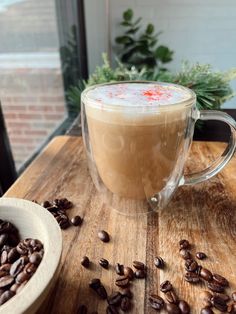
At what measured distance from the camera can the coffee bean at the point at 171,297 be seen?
0.33 m

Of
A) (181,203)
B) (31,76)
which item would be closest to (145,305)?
(181,203)

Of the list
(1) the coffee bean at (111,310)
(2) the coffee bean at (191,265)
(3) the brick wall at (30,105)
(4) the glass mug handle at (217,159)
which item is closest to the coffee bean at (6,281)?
(1) the coffee bean at (111,310)

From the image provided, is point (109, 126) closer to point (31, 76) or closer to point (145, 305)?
point (145, 305)

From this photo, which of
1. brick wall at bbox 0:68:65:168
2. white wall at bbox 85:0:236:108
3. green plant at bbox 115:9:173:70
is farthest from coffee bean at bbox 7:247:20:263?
white wall at bbox 85:0:236:108

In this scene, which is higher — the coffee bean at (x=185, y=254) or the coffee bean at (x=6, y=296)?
the coffee bean at (x=6, y=296)

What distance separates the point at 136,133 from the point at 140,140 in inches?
0.5

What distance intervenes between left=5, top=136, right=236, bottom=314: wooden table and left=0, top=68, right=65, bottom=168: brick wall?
0.32 m

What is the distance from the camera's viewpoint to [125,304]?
0.32m

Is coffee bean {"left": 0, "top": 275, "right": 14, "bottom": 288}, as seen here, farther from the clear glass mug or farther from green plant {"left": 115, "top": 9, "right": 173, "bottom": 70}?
green plant {"left": 115, "top": 9, "right": 173, "bottom": 70}

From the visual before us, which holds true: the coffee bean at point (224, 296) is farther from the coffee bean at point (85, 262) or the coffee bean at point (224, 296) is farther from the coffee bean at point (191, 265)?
the coffee bean at point (85, 262)

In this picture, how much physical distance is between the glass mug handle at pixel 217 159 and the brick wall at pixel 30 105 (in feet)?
1.74

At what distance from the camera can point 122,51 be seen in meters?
1.52

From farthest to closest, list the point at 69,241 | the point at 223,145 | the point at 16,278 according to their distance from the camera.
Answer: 1. the point at 223,145
2. the point at 69,241
3. the point at 16,278

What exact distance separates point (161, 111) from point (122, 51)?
1190mm
